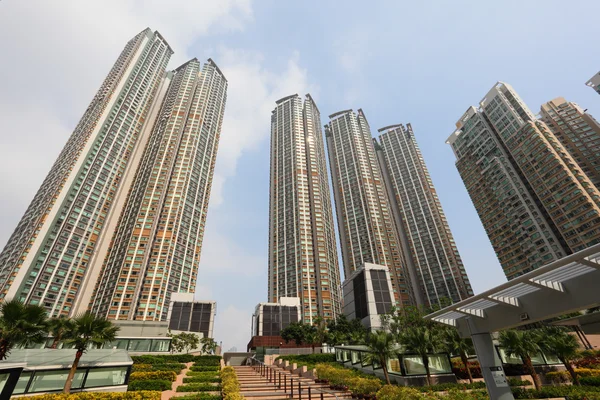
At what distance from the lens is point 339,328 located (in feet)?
211

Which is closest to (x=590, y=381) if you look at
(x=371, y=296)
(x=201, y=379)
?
(x=201, y=379)

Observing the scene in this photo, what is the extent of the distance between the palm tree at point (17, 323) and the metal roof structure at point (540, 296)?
79.9ft

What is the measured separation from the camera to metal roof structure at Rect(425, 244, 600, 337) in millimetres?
9406

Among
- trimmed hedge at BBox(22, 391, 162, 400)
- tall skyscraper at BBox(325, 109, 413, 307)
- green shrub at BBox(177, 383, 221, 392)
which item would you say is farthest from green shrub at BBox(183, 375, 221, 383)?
tall skyscraper at BBox(325, 109, 413, 307)

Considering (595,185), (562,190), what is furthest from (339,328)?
(595,185)

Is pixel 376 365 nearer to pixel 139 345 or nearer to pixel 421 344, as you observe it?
pixel 421 344

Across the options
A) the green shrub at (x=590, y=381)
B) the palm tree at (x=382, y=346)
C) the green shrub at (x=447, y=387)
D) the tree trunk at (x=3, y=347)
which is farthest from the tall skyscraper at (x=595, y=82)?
the tree trunk at (x=3, y=347)

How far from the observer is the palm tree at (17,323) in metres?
16.6

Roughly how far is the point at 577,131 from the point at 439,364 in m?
99.2

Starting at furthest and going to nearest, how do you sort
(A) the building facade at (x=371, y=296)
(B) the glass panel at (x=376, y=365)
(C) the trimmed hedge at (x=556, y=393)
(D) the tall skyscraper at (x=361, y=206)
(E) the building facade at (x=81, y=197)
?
(D) the tall skyscraper at (x=361, y=206)
(E) the building facade at (x=81, y=197)
(A) the building facade at (x=371, y=296)
(B) the glass panel at (x=376, y=365)
(C) the trimmed hedge at (x=556, y=393)

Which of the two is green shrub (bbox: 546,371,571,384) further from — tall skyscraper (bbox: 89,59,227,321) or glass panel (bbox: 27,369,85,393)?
tall skyscraper (bbox: 89,59,227,321)

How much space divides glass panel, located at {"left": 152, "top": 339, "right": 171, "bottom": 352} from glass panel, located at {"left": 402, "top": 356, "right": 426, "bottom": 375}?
38445mm

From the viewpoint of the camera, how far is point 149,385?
2091 centimetres

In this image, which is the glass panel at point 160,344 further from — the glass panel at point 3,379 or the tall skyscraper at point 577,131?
the tall skyscraper at point 577,131
